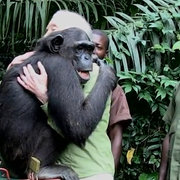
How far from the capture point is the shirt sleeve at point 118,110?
136 inches

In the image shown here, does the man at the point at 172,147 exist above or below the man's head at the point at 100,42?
below

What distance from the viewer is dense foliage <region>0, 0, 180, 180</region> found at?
4.41m

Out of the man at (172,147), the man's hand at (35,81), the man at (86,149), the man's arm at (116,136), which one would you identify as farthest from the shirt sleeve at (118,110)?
the man's hand at (35,81)

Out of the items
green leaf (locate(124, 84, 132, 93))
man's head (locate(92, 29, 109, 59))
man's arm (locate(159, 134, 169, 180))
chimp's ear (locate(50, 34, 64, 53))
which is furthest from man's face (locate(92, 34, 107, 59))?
chimp's ear (locate(50, 34, 64, 53))

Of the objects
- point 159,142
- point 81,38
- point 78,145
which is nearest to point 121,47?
point 159,142

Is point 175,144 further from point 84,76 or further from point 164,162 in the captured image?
point 84,76

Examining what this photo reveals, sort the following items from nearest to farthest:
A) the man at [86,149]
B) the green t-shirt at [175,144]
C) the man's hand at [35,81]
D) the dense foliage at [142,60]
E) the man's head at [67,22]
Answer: the man at [86,149]
the man's hand at [35,81]
the man's head at [67,22]
the green t-shirt at [175,144]
the dense foliage at [142,60]

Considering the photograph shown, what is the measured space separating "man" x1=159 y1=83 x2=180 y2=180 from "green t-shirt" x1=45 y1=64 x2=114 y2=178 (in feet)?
2.88

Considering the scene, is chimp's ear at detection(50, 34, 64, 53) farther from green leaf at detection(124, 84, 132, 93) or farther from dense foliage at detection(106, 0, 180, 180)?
dense foliage at detection(106, 0, 180, 180)

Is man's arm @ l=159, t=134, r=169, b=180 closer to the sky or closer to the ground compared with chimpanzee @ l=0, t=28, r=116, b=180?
closer to the ground

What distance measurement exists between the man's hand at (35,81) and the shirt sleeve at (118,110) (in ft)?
3.41

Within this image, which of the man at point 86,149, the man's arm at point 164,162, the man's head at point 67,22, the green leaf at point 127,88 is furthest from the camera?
the green leaf at point 127,88

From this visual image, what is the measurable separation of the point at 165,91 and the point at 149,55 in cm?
43

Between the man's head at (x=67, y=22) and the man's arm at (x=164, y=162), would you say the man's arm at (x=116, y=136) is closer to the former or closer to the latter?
the man's arm at (x=164, y=162)
